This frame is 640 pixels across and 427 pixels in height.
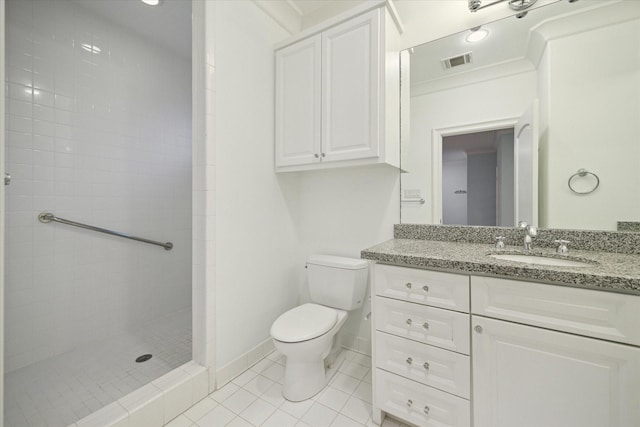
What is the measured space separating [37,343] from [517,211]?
3042mm

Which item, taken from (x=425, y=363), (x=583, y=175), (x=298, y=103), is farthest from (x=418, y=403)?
(x=298, y=103)

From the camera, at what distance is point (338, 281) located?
1.68m

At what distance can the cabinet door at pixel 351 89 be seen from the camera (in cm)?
146

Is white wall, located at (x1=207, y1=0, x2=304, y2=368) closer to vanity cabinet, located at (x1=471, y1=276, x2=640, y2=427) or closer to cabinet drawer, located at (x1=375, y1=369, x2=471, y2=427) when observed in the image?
cabinet drawer, located at (x1=375, y1=369, x2=471, y2=427)

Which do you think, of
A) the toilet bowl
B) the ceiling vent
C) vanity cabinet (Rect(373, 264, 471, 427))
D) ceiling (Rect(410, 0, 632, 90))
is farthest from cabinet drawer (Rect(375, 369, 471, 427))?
the ceiling vent

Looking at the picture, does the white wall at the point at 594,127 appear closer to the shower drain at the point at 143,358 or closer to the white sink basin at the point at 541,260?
the white sink basin at the point at 541,260

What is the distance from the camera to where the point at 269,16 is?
5.97ft

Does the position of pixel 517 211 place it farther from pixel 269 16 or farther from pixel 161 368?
pixel 161 368

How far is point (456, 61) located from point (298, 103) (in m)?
1.00

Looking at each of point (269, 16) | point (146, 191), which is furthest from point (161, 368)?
point (269, 16)

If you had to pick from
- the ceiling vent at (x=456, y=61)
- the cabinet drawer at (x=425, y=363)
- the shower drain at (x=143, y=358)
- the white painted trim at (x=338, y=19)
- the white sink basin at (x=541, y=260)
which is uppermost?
the white painted trim at (x=338, y=19)

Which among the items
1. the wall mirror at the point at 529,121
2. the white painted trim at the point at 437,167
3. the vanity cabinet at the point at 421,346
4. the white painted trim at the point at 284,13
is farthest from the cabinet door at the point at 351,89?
the vanity cabinet at the point at 421,346

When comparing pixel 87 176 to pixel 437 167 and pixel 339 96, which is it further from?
pixel 437 167

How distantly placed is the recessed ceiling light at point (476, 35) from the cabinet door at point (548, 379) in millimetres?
1514
